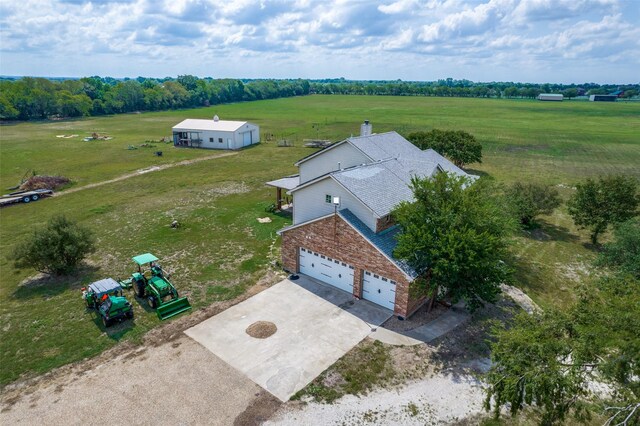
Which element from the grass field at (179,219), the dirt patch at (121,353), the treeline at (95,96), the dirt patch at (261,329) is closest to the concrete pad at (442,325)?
the grass field at (179,219)

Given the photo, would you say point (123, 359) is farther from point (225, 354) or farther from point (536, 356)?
point (536, 356)

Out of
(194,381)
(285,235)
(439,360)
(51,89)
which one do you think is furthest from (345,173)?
(51,89)

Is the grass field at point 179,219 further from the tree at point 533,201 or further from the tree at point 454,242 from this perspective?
the tree at point 454,242

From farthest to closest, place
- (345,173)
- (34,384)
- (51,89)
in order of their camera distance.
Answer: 1. (51,89)
2. (345,173)
3. (34,384)

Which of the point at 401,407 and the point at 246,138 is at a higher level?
the point at 246,138

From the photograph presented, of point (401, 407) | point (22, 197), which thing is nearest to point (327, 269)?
point (401, 407)

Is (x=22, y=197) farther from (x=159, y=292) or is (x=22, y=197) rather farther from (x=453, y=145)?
(x=453, y=145)
